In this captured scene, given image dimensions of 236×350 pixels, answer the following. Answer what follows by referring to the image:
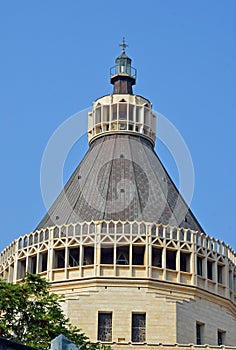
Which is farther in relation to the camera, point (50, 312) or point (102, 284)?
point (102, 284)

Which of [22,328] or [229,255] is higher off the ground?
[229,255]

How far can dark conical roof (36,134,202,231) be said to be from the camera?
81.8 metres

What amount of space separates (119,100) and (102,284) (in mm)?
18252

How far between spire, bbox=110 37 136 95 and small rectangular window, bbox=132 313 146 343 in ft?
71.1

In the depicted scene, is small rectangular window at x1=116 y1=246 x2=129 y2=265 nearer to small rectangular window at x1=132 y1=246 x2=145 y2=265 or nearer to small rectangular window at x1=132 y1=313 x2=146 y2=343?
small rectangular window at x1=132 y1=246 x2=145 y2=265

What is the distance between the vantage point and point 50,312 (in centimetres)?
5525

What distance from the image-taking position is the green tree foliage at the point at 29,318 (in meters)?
53.6

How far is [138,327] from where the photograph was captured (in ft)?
251

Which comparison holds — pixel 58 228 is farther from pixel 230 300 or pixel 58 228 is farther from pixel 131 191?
pixel 230 300

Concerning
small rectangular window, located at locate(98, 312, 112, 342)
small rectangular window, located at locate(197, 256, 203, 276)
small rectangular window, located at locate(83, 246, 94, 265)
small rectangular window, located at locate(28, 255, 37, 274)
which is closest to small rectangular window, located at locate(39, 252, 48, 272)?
small rectangular window, located at locate(28, 255, 37, 274)

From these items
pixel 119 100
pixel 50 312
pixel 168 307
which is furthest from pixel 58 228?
pixel 50 312

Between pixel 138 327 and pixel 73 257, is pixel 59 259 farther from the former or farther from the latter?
pixel 138 327

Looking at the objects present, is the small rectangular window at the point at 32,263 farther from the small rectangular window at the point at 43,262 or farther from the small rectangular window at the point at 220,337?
the small rectangular window at the point at 220,337

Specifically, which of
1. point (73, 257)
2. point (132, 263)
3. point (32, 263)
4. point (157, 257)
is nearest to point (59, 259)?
point (73, 257)
